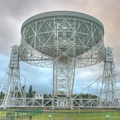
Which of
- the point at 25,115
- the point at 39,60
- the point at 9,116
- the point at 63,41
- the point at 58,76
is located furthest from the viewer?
the point at 39,60

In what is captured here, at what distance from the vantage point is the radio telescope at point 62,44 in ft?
134

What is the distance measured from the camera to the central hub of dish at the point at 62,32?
40.7 metres

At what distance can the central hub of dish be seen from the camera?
1603 inches

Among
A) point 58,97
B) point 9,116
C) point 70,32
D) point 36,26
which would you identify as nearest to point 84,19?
point 70,32

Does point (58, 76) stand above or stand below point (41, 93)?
above

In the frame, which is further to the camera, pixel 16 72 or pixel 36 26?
pixel 16 72

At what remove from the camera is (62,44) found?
134 feet

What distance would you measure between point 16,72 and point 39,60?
586 cm

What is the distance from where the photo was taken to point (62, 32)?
4075 cm

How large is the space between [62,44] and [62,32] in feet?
7.36

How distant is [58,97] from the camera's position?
148 ft

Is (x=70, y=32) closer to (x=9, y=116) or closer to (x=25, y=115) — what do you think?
(x=25, y=115)

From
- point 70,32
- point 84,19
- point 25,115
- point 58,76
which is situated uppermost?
point 84,19

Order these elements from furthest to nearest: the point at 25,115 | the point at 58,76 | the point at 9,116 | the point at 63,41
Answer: the point at 58,76, the point at 63,41, the point at 25,115, the point at 9,116
